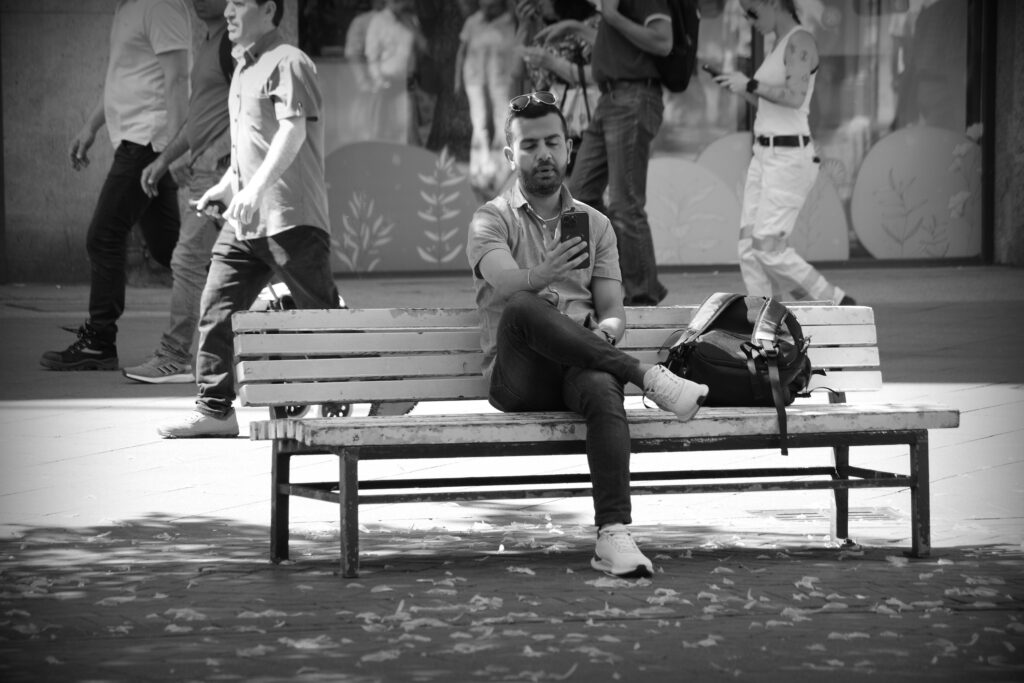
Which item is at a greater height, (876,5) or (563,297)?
(876,5)

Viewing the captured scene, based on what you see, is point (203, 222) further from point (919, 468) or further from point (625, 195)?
point (919, 468)

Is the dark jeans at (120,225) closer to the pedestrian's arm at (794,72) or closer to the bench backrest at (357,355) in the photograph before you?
the pedestrian's arm at (794,72)

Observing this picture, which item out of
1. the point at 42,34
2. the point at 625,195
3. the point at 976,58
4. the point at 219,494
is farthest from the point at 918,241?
the point at 219,494

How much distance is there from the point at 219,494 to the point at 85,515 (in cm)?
55

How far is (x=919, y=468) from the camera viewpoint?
18.1ft

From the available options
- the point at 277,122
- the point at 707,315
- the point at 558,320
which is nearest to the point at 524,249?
the point at 558,320

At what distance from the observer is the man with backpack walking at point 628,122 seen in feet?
31.3

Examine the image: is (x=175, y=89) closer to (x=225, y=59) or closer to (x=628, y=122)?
(x=225, y=59)

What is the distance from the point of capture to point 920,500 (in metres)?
5.45

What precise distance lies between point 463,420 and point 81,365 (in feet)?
16.8

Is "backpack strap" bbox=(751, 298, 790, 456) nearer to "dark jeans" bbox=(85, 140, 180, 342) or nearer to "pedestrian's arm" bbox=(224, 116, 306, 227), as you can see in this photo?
"pedestrian's arm" bbox=(224, 116, 306, 227)

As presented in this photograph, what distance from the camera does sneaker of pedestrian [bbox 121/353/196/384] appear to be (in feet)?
30.5

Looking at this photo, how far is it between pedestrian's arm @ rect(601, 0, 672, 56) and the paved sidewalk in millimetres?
2763

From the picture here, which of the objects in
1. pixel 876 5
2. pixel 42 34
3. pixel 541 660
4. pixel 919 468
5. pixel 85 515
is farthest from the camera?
pixel 876 5
